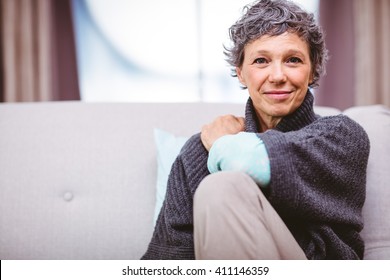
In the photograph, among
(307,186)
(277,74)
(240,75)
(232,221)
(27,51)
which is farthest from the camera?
(27,51)

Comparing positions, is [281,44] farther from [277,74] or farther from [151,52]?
[151,52]

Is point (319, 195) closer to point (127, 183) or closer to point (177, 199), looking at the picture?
point (177, 199)

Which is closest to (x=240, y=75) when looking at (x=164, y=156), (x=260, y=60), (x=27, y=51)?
(x=260, y=60)

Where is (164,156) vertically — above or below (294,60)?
below

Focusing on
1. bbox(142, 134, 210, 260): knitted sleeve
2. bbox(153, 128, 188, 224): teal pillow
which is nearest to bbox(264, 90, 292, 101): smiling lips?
bbox(142, 134, 210, 260): knitted sleeve

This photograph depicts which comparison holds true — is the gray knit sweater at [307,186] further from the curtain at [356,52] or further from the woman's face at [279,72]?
the curtain at [356,52]

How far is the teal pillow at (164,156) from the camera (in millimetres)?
1220

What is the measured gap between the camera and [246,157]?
0.85 m

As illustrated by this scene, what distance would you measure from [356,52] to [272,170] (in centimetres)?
184

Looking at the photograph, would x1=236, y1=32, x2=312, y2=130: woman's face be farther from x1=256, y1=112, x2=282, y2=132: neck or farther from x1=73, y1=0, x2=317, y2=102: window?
x1=73, y1=0, x2=317, y2=102: window

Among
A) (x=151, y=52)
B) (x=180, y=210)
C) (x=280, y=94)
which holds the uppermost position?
(x=151, y=52)

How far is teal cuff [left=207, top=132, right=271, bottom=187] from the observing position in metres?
0.84

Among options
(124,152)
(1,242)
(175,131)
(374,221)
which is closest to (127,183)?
(124,152)

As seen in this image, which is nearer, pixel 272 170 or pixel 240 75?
pixel 272 170
